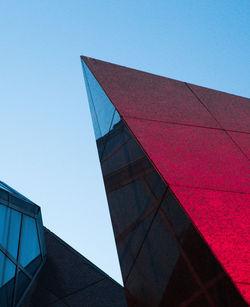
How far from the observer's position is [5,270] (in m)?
9.91

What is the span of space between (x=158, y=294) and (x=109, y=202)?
86.9 inches

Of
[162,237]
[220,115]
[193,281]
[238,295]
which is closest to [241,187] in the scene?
[162,237]

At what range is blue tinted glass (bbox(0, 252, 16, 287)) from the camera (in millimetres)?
9508

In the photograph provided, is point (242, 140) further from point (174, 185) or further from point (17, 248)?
point (17, 248)

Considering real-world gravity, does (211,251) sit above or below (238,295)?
above

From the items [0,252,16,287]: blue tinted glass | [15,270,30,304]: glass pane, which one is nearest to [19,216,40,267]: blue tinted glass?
[15,270,30,304]: glass pane

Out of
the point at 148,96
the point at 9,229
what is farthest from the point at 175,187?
the point at 9,229

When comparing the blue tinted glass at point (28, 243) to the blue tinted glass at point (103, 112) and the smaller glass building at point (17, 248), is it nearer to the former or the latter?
Result: the smaller glass building at point (17, 248)

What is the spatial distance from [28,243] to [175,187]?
11.6 m

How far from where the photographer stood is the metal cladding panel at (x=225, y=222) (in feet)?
8.47

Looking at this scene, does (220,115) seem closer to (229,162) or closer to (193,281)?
(229,162)

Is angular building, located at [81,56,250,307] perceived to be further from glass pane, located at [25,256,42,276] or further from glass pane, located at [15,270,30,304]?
glass pane, located at [25,256,42,276]

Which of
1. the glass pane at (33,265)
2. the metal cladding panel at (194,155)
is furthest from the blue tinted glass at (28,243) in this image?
the metal cladding panel at (194,155)

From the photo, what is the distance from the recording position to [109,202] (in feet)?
18.1
